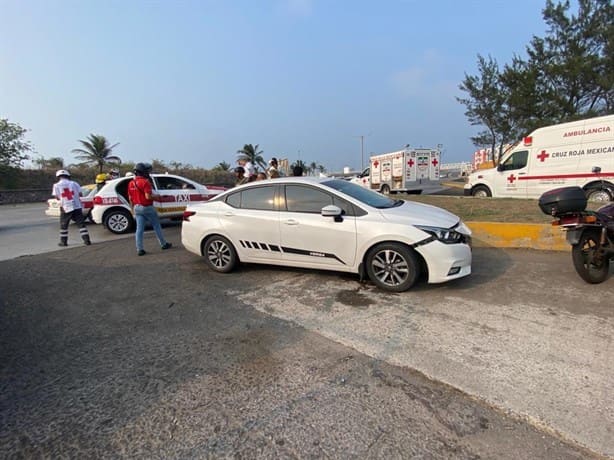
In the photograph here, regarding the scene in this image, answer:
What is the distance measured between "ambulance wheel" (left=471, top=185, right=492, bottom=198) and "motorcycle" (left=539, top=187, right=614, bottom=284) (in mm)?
9323

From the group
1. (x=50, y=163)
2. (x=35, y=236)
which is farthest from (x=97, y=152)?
(x=35, y=236)

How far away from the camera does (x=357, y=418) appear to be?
216cm

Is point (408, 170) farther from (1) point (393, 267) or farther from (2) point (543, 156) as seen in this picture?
(1) point (393, 267)

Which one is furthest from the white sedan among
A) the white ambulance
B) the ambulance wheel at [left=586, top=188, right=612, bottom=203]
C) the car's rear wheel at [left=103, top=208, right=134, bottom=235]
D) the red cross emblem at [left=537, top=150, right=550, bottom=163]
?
the red cross emblem at [left=537, top=150, right=550, bottom=163]

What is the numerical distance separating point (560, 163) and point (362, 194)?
31.6 feet

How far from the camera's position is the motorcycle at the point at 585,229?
4027 mm

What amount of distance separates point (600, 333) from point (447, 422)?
2.05 metres

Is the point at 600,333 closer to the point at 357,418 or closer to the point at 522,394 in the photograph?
the point at 522,394

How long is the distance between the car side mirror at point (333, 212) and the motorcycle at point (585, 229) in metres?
2.60

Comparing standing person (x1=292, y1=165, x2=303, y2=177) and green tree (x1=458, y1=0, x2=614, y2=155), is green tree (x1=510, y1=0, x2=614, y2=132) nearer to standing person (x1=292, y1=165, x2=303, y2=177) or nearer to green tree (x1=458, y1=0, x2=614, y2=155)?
green tree (x1=458, y1=0, x2=614, y2=155)

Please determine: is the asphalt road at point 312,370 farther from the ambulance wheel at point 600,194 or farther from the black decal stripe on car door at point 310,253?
the ambulance wheel at point 600,194

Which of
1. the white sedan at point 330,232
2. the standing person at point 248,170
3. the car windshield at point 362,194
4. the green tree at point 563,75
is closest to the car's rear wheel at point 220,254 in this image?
the white sedan at point 330,232

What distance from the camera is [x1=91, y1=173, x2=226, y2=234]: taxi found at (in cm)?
948

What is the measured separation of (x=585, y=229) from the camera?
4.20m
